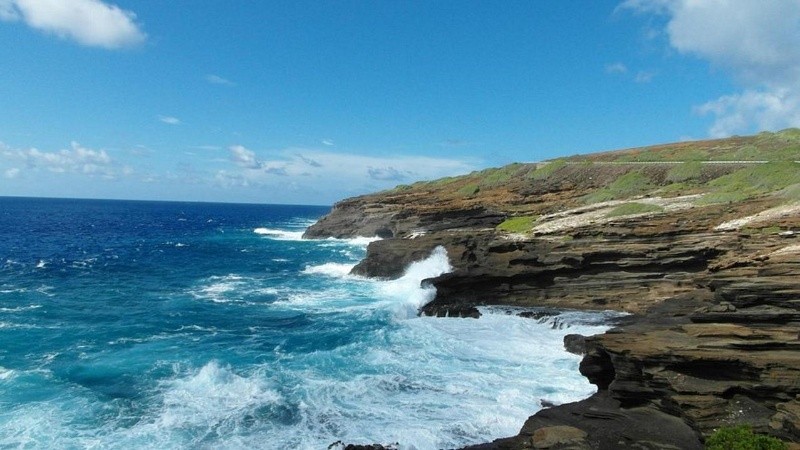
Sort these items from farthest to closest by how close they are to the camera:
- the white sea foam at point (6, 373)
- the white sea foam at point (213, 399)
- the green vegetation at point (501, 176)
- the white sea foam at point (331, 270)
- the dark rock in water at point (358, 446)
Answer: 1. the green vegetation at point (501, 176)
2. the white sea foam at point (331, 270)
3. the white sea foam at point (6, 373)
4. the white sea foam at point (213, 399)
5. the dark rock in water at point (358, 446)

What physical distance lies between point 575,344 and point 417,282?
66.9 ft

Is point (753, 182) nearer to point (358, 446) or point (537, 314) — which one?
point (537, 314)

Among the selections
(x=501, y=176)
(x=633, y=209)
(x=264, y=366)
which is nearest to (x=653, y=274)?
(x=633, y=209)

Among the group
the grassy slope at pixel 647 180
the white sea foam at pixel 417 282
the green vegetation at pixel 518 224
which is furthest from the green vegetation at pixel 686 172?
the white sea foam at pixel 417 282

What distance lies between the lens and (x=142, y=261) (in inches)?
2409

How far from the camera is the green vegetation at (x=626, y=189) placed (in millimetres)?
48656

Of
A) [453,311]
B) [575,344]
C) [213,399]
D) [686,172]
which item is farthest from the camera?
[686,172]

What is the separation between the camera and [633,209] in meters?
39.4

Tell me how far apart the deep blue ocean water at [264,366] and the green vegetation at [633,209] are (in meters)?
13.0

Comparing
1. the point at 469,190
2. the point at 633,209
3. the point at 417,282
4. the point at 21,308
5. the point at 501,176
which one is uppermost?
the point at 501,176

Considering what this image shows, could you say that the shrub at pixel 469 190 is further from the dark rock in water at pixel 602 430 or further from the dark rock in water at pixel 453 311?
the dark rock in water at pixel 602 430

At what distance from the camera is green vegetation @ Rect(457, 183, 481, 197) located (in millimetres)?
74706

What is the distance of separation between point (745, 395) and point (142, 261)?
61.5 metres

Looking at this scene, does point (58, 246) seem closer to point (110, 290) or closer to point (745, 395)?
point (110, 290)
